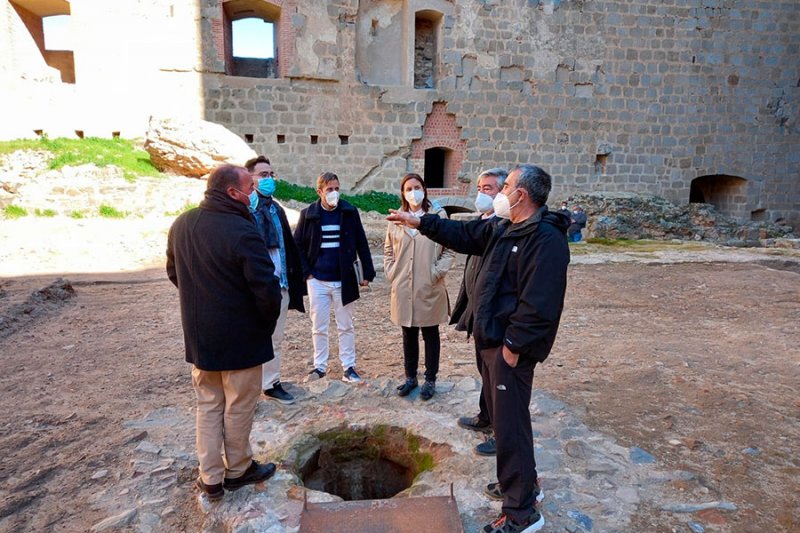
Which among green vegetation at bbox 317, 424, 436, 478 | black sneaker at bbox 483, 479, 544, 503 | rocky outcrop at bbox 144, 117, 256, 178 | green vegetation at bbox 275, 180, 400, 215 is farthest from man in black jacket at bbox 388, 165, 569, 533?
green vegetation at bbox 275, 180, 400, 215

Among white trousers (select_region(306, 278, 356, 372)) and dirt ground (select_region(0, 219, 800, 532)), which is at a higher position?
white trousers (select_region(306, 278, 356, 372))

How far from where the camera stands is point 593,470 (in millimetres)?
3098

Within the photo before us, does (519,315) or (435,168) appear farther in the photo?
(435,168)

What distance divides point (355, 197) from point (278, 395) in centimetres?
1113

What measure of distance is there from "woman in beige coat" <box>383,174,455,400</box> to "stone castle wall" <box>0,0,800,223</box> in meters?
11.2

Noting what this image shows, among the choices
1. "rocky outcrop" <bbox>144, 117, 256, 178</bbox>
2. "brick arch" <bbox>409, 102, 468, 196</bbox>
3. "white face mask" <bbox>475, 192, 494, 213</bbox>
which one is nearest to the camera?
"white face mask" <bbox>475, 192, 494, 213</bbox>

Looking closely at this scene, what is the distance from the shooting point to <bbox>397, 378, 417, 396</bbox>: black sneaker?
4.06 m

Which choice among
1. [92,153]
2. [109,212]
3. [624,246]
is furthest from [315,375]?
[92,153]

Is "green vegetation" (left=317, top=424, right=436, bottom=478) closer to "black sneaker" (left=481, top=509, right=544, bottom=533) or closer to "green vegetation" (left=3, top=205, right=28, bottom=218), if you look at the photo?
"black sneaker" (left=481, top=509, right=544, bottom=533)

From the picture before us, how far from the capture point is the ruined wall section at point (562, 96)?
14508 mm

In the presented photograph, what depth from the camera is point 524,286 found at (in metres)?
2.43

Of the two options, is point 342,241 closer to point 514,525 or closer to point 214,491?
point 214,491

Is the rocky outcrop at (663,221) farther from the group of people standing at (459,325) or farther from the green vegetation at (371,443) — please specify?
the group of people standing at (459,325)


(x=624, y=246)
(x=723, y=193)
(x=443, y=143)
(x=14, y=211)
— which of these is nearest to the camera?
(x=14, y=211)
